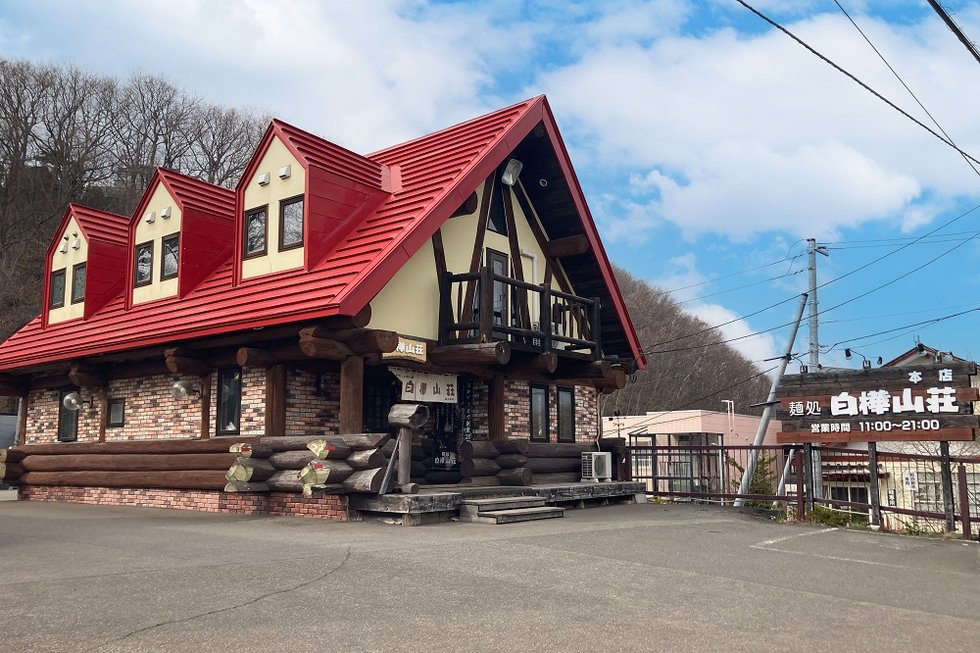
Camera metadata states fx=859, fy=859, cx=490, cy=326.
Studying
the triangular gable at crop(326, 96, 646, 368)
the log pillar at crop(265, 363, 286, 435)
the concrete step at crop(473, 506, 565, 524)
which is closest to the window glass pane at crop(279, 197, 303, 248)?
the triangular gable at crop(326, 96, 646, 368)

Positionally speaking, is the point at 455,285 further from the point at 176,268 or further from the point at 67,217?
the point at 67,217

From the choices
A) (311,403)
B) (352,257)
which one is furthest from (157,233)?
(352,257)

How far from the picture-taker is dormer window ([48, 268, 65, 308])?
21.1 meters

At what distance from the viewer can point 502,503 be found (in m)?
13.8

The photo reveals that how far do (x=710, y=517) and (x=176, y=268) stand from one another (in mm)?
11792

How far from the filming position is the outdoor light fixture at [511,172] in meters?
17.5

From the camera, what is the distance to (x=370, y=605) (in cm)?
665

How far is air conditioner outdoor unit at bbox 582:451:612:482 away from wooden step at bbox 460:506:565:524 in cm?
481

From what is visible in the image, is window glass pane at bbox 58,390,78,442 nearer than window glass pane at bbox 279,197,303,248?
No

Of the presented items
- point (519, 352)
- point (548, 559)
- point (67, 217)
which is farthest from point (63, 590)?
point (67, 217)

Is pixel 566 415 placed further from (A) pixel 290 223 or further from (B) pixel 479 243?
(A) pixel 290 223

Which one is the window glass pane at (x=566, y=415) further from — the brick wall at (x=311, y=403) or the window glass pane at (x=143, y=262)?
the window glass pane at (x=143, y=262)

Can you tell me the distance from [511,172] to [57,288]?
1202cm

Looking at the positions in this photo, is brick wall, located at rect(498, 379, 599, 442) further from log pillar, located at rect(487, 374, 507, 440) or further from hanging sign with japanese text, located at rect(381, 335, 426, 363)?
hanging sign with japanese text, located at rect(381, 335, 426, 363)
